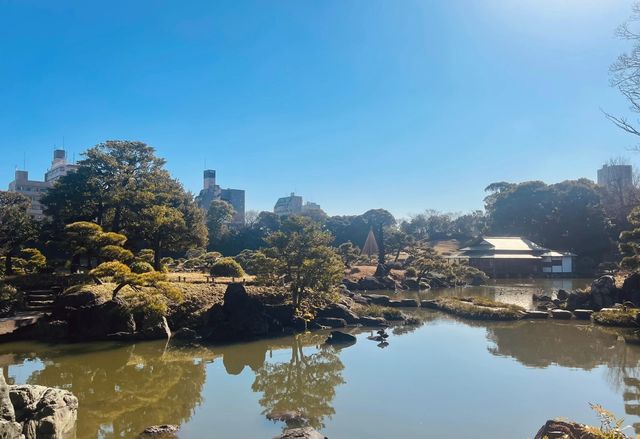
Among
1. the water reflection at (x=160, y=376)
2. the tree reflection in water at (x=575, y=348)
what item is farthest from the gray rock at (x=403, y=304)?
the water reflection at (x=160, y=376)

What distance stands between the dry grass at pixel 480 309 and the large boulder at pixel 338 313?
5129 mm

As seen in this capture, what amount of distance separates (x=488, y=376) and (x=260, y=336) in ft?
25.2

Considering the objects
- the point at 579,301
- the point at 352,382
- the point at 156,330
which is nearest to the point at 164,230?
the point at 156,330

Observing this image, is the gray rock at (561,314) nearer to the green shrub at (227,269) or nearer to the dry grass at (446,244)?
the green shrub at (227,269)

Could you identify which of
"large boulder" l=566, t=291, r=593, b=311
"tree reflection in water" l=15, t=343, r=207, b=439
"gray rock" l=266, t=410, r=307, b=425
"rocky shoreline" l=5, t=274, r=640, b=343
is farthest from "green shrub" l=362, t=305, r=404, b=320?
"gray rock" l=266, t=410, r=307, b=425

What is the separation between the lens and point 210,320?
15930 millimetres

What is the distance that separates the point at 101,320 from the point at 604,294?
2065 centimetres

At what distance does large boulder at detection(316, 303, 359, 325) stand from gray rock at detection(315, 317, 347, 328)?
35 cm

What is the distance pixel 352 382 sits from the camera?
1028cm

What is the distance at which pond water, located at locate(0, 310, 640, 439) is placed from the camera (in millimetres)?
7852

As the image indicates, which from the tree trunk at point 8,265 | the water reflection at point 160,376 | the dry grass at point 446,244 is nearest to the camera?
the water reflection at point 160,376

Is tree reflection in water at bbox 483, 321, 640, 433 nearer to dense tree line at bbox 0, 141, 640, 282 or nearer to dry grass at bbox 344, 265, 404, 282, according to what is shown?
dense tree line at bbox 0, 141, 640, 282

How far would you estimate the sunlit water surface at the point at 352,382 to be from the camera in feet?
25.8

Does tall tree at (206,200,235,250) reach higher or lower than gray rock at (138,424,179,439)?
higher
